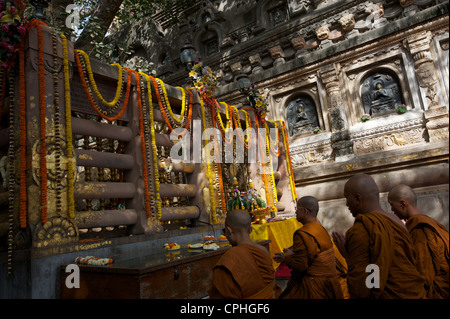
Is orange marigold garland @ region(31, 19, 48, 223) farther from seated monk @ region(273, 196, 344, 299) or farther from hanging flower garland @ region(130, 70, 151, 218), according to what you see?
seated monk @ region(273, 196, 344, 299)

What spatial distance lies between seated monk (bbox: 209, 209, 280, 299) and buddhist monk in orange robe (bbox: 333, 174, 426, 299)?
0.67m

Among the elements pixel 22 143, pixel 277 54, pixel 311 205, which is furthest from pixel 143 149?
pixel 277 54

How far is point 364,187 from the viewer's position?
290 centimetres

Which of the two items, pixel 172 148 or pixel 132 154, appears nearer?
pixel 132 154

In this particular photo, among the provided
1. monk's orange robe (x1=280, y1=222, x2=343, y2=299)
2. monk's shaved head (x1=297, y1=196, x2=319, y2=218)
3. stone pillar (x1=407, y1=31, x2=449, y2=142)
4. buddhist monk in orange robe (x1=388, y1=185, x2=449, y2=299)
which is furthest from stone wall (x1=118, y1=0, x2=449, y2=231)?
monk's orange robe (x1=280, y1=222, x2=343, y2=299)

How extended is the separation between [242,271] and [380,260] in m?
1.06

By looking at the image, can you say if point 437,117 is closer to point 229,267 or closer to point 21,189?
point 229,267

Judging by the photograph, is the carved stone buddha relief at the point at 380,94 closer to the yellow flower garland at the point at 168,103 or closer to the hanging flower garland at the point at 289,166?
the hanging flower garland at the point at 289,166

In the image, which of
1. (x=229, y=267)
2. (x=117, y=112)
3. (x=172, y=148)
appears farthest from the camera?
(x=172, y=148)

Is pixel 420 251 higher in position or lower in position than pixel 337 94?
lower

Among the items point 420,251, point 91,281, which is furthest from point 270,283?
point 91,281

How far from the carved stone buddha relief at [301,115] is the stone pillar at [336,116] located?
2.37 feet

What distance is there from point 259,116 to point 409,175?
4357 mm

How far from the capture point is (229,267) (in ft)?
8.39
